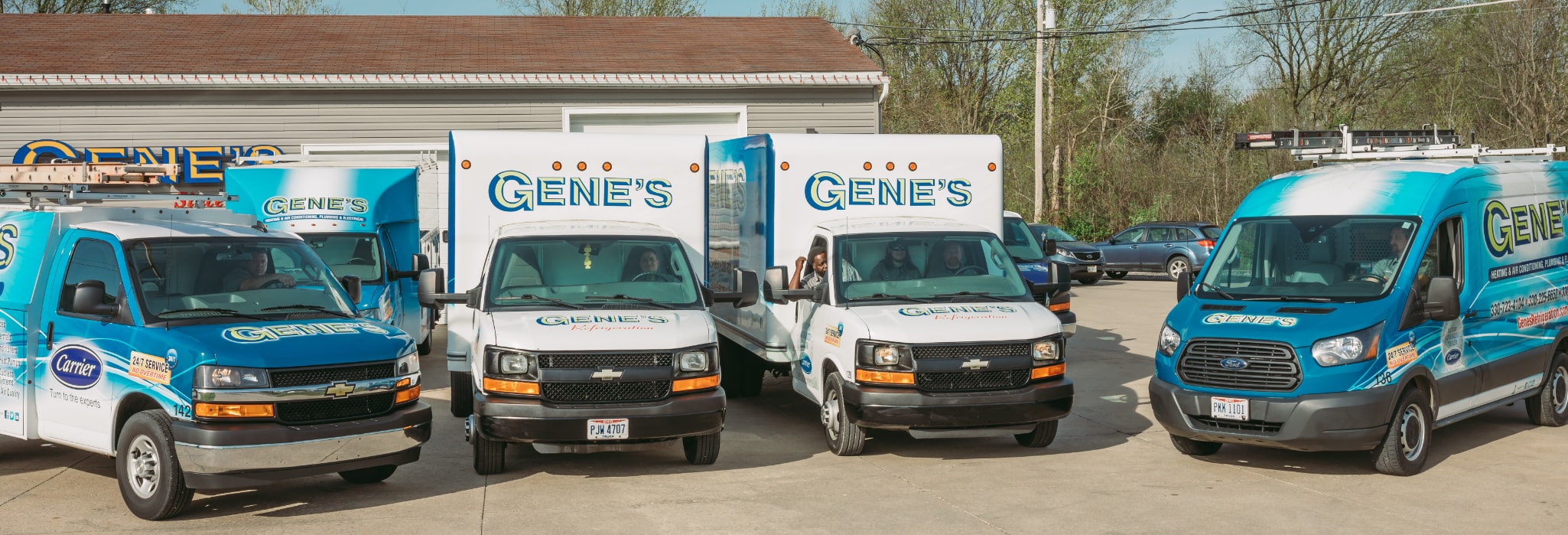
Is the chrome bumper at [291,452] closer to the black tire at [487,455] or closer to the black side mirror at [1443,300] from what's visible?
the black tire at [487,455]

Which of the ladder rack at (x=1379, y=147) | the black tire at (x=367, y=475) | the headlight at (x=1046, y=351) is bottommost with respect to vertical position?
the black tire at (x=367, y=475)

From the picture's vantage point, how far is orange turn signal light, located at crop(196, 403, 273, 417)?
7.61m

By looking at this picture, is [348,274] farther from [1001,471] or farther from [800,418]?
[1001,471]

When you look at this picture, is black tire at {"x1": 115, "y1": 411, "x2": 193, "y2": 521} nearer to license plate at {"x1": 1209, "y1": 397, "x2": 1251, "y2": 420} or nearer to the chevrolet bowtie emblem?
the chevrolet bowtie emblem

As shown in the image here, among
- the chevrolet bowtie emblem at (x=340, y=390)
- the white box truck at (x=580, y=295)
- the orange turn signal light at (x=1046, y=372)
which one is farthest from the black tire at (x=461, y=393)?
the orange turn signal light at (x=1046, y=372)

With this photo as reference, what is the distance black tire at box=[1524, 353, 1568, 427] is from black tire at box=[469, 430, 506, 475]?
846 centimetres

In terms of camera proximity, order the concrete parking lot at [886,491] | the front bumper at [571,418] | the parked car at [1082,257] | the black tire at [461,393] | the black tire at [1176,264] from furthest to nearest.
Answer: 1. the black tire at [1176,264]
2. the parked car at [1082,257]
3. the black tire at [461,393]
4. the front bumper at [571,418]
5. the concrete parking lot at [886,491]

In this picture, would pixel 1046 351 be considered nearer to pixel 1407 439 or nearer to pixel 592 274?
pixel 1407 439

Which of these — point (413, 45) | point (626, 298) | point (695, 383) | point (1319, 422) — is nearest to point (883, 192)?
point (626, 298)

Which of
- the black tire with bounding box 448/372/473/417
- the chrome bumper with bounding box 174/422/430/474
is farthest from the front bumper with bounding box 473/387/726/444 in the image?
the black tire with bounding box 448/372/473/417

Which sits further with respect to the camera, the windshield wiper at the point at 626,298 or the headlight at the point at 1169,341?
the windshield wiper at the point at 626,298

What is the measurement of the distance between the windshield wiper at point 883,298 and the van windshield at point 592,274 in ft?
4.24

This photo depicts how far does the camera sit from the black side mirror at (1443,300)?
30.2ft

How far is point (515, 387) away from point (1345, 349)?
5564 millimetres
